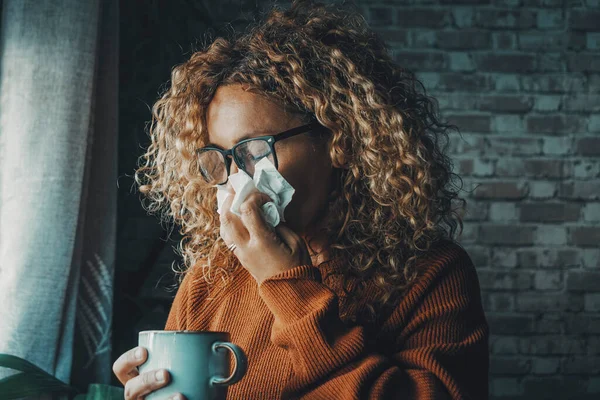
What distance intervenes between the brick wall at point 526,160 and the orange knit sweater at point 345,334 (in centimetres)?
114

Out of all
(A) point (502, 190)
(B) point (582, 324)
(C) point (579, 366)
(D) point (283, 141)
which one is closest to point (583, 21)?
(A) point (502, 190)

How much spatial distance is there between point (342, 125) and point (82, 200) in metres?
0.78

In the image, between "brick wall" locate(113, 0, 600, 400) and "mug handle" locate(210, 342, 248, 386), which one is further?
"brick wall" locate(113, 0, 600, 400)

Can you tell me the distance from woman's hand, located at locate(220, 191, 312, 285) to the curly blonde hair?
195 mm

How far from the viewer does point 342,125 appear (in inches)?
47.4

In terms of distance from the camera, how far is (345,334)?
0.99 m

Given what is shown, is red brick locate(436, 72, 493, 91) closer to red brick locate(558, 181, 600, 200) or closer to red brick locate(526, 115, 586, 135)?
red brick locate(526, 115, 586, 135)

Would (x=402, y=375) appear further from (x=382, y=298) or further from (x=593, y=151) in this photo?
(x=593, y=151)

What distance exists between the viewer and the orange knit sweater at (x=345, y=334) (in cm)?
96

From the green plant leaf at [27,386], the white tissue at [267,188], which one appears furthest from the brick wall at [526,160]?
the green plant leaf at [27,386]

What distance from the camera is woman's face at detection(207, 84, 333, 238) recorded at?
3.72 feet

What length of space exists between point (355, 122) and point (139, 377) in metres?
0.59

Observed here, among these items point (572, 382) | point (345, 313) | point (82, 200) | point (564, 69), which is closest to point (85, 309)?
point (82, 200)

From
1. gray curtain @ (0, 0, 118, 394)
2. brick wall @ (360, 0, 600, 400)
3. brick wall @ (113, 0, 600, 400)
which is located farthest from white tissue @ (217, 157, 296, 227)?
brick wall @ (360, 0, 600, 400)
